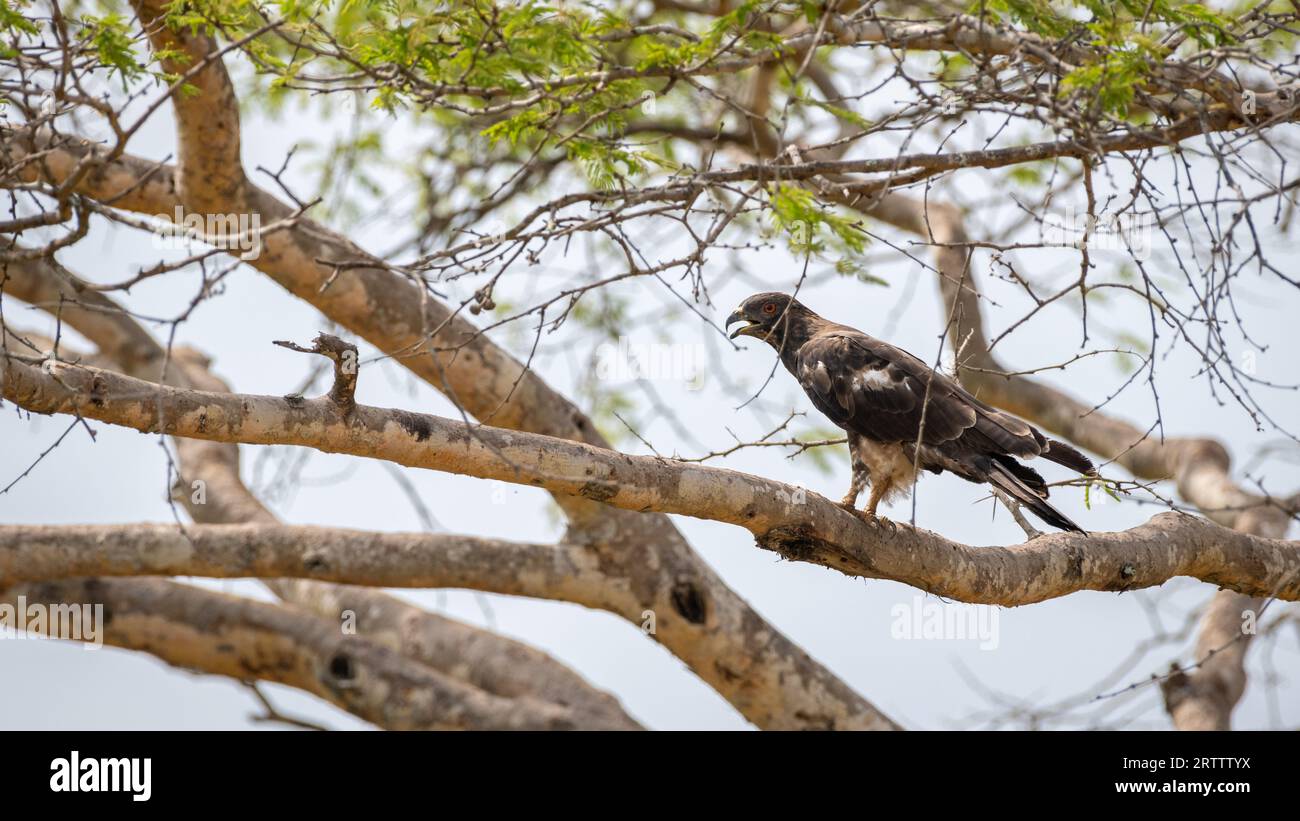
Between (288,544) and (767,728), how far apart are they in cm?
323

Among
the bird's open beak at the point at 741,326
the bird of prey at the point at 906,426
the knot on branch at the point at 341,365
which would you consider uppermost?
the bird's open beak at the point at 741,326

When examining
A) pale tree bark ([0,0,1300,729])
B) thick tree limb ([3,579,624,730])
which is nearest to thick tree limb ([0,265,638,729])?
pale tree bark ([0,0,1300,729])

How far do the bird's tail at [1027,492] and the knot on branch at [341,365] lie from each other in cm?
262

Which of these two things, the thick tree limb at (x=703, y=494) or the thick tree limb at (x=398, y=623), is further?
the thick tree limb at (x=398, y=623)

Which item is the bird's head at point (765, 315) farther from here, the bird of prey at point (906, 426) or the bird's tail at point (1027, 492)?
the bird's tail at point (1027, 492)

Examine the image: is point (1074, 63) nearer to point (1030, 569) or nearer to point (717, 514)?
point (1030, 569)

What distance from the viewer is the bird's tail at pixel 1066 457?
5.07 m

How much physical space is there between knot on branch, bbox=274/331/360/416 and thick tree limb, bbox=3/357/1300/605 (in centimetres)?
4

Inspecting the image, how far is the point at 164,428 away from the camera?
3.74m

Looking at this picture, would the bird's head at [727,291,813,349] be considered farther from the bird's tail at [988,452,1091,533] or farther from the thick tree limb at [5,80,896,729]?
the bird's tail at [988,452,1091,533]

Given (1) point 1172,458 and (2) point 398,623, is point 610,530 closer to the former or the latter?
(2) point 398,623

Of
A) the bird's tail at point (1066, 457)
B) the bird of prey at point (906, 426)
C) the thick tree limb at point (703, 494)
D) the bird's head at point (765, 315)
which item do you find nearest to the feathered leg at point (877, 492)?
the bird of prey at point (906, 426)

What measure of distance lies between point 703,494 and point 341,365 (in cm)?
136
